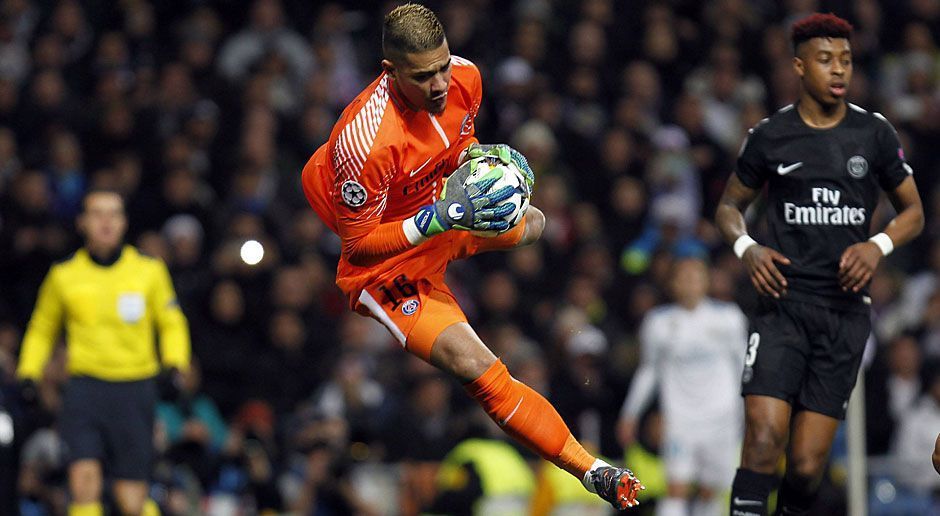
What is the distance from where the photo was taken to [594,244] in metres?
13.4

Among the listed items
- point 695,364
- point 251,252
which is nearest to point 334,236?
point 251,252

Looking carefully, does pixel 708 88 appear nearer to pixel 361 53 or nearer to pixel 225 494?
pixel 361 53

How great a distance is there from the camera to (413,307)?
686 centimetres

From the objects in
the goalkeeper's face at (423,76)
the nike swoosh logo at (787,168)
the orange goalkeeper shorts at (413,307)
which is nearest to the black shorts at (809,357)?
the nike swoosh logo at (787,168)

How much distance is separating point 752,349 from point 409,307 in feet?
5.41

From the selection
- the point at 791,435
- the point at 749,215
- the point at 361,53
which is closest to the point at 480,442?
the point at 749,215

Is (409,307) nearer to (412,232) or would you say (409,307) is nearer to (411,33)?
(412,232)

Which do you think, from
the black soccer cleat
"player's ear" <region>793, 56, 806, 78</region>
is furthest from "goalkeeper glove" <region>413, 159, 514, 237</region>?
"player's ear" <region>793, 56, 806, 78</region>

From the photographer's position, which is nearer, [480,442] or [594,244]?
[480,442]

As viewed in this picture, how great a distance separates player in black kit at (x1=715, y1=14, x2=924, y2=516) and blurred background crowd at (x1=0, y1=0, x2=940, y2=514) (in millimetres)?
4154

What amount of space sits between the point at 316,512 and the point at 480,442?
1.24 meters

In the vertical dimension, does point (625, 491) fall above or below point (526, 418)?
below

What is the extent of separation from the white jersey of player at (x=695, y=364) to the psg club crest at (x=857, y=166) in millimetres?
4666

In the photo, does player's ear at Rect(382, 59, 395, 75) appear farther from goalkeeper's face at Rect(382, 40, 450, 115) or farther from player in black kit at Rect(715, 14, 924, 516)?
player in black kit at Rect(715, 14, 924, 516)
